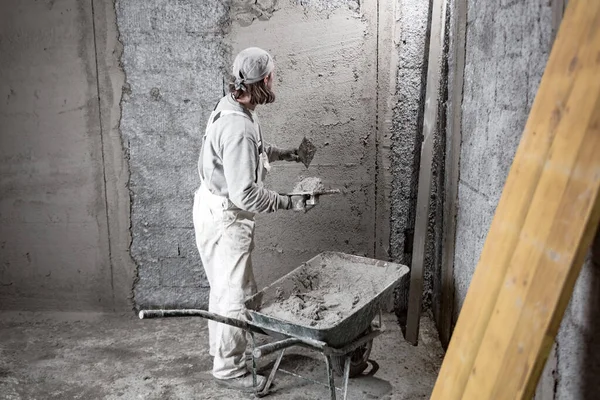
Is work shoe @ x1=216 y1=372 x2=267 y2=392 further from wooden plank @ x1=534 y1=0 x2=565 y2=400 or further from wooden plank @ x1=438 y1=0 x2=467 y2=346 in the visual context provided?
wooden plank @ x1=534 y1=0 x2=565 y2=400

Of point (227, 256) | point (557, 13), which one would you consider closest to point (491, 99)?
point (557, 13)

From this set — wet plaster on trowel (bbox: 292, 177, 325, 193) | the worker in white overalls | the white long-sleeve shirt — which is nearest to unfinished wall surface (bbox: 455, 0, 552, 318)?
wet plaster on trowel (bbox: 292, 177, 325, 193)

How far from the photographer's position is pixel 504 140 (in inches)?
104

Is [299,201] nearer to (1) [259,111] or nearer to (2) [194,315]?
(2) [194,315]

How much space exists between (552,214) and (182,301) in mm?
3545

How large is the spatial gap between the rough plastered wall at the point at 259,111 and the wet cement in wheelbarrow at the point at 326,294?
907 mm

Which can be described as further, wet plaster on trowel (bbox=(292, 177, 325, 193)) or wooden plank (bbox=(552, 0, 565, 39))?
wet plaster on trowel (bbox=(292, 177, 325, 193))

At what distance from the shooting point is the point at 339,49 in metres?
4.15

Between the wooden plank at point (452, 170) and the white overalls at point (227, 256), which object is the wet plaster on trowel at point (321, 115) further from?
the white overalls at point (227, 256)

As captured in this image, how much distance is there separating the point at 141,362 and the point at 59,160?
185 centimetres

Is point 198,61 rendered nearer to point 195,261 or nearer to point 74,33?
point 74,33

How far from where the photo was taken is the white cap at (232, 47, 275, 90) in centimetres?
330

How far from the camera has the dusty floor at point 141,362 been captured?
3516 mm

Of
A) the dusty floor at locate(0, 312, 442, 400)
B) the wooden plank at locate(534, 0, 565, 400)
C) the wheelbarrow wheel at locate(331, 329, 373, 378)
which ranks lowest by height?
the dusty floor at locate(0, 312, 442, 400)
